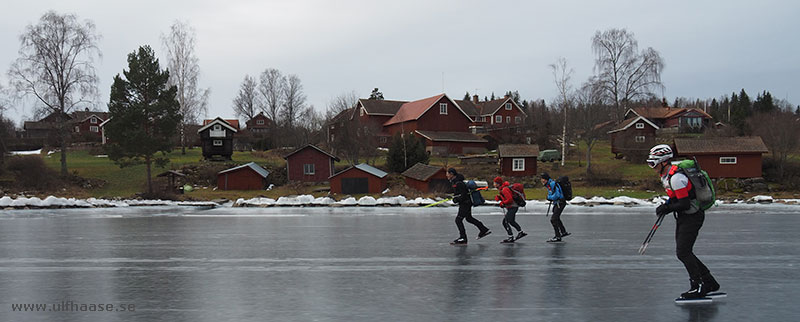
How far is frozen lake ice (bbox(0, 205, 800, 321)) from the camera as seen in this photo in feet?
20.4

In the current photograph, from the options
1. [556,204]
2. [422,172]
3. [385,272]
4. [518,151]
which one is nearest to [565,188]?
[556,204]

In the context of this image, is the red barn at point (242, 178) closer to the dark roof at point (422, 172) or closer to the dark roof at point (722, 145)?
the dark roof at point (422, 172)

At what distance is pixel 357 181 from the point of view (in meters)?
38.2

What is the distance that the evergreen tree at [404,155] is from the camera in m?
46.1

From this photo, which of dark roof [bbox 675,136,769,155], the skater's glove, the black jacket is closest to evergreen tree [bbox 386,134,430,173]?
dark roof [bbox 675,136,769,155]

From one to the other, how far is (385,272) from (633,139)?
174ft

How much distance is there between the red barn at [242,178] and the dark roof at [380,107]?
98.8 feet

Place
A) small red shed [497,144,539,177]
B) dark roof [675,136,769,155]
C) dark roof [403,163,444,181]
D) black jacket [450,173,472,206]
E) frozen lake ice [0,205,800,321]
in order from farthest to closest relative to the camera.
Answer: small red shed [497,144,539,177], dark roof [675,136,769,155], dark roof [403,163,444,181], black jacket [450,173,472,206], frozen lake ice [0,205,800,321]

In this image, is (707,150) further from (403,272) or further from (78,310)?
(78,310)

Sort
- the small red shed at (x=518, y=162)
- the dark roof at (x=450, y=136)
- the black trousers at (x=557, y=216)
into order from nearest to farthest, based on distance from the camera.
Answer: the black trousers at (x=557, y=216), the small red shed at (x=518, y=162), the dark roof at (x=450, y=136)

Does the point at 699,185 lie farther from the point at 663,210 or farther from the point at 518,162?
the point at 518,162

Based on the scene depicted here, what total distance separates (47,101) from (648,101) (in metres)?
57.1

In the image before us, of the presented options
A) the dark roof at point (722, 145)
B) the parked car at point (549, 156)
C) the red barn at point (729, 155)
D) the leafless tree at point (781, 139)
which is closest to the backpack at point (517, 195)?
the red barn at point (729, 155)

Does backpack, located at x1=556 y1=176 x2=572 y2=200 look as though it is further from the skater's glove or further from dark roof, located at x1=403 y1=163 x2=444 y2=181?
dark roof, located at x1=403 y1=163 x2=444 y2=181
